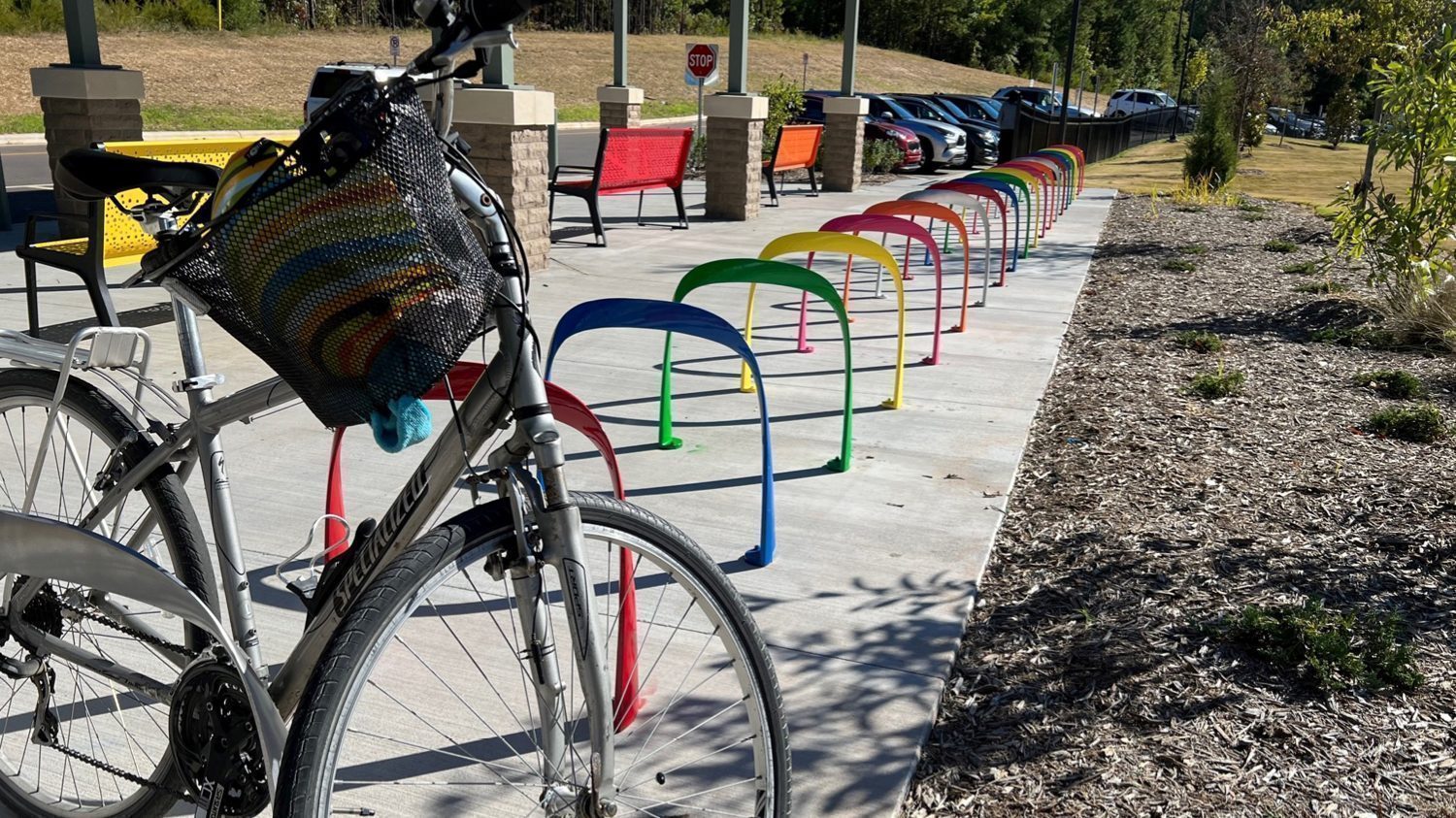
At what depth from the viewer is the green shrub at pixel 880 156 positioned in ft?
69.7

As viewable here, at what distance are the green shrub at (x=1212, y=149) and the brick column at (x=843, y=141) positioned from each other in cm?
577

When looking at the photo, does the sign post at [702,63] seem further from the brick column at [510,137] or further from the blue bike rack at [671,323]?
the blue bike rack at [671,323]

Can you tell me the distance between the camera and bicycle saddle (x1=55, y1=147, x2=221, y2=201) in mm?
2236

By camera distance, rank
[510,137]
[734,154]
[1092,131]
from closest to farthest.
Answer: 1. [510,137]
2. [734,154]
3. [1092,131]

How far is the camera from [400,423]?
5.84ft

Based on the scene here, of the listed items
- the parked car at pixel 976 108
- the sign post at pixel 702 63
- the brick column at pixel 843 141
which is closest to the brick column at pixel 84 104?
the sign post at pixel 702 63

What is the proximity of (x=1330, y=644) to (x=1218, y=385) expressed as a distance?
3.38 metres

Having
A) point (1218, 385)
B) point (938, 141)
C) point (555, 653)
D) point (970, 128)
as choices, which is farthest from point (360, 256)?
point (970, 128)

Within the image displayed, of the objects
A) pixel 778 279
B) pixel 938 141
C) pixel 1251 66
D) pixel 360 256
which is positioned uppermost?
pixel 1251 66

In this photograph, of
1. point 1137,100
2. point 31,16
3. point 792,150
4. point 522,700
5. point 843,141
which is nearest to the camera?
point 522,700

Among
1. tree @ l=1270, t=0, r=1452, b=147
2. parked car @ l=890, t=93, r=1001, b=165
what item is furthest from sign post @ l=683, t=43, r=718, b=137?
tree @ l=1270, t=0, r=1452, b=147

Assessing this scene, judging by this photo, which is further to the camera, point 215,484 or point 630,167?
point 630,167

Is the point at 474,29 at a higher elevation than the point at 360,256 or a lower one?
higher

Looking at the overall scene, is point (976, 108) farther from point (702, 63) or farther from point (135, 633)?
point (135, 633)
